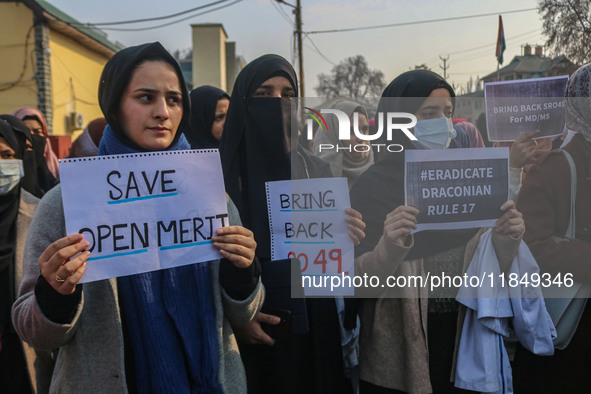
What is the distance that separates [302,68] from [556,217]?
1827 cm

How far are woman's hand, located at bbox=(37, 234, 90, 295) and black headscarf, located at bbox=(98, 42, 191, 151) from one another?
418 mm

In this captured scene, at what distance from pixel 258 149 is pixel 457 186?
100 centimetres

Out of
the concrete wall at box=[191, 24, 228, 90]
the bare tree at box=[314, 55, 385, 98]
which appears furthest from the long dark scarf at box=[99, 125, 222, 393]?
the concrete wall at box=[191, 24, 228, 90]

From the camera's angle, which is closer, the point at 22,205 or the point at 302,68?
the point at 22,205

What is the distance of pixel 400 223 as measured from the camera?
75.4 inches

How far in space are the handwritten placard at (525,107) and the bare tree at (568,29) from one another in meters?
12.9

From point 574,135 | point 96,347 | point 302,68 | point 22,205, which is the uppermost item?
point 302,68

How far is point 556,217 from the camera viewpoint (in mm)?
2227

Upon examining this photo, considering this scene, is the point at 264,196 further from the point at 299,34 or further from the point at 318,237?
the point at 299,34

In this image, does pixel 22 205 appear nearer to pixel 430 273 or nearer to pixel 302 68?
pixel 430 273

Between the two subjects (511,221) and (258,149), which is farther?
(258,149)

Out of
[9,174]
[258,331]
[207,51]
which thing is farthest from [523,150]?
[207,51]

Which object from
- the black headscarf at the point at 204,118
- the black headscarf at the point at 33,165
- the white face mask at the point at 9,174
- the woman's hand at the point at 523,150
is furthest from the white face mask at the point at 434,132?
the black headscarf at the point at 33,165

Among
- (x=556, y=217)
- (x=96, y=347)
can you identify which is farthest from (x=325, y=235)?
(x=556, y=217)
